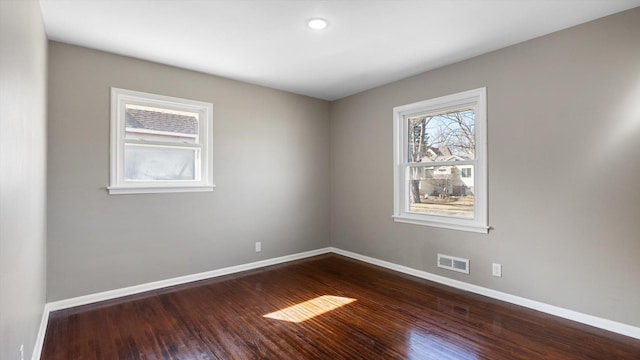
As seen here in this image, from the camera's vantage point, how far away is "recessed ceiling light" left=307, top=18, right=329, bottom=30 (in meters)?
2.60

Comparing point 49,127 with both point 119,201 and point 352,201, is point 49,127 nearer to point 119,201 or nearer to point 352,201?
point 119,201

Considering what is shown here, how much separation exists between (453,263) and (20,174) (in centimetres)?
377

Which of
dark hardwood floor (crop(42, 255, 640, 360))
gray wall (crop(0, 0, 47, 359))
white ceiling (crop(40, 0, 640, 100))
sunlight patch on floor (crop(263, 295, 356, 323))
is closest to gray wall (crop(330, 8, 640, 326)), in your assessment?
white ceiling (crop(40, 0, 640, 100))

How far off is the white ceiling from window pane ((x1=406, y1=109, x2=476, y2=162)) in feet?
2.11

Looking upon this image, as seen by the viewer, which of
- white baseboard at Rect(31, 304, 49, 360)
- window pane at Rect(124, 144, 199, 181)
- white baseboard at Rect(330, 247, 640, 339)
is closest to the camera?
white baseboard at Rect(31, 304, 49, 360)

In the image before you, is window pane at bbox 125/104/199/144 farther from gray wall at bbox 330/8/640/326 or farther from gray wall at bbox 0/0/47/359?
gray wall at bbox 330/8/640/326

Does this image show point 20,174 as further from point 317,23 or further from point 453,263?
point 453,263

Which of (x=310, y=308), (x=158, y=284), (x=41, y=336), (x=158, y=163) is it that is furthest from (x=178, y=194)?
(x=310, y=308)

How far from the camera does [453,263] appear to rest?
3.57m

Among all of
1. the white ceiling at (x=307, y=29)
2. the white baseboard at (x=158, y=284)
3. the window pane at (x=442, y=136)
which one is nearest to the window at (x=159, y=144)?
the white ceiling at (x=307, y=29)

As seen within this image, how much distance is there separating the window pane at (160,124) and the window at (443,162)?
8.69ft

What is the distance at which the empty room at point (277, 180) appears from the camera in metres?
2.33

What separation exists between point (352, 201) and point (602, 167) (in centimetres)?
296

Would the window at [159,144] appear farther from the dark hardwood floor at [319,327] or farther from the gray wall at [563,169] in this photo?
the gray wall at [563,169]
